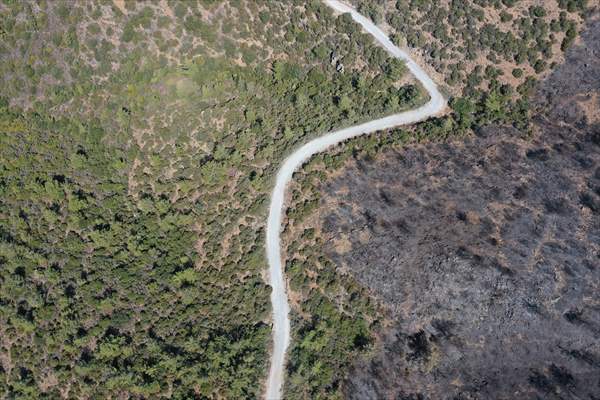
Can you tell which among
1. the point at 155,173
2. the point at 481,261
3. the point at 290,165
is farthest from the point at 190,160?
the point at 481,261

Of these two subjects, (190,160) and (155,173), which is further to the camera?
(190,160)

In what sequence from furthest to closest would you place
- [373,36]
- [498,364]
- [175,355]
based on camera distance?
[373,36] → [175,355] → [498,364]

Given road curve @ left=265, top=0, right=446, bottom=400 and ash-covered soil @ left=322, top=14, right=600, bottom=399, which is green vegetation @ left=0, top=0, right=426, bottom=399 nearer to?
road curve @ left=265, top=0, right=446, bottom=400

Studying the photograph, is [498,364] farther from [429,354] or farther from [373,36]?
[373,36]

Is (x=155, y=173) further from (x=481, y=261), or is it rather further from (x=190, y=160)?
(x=481, y=261)

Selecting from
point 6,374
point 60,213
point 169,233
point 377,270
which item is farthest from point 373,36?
point 6,374

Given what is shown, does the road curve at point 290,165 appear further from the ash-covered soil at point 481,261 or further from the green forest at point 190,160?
the ash-covered soil at point 481,261

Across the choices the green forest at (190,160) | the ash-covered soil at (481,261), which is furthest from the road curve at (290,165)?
the ash-covered soil at (481,261)
